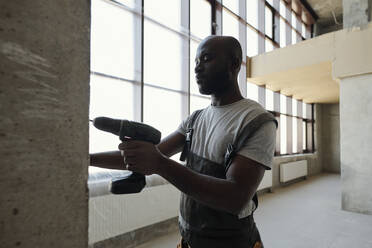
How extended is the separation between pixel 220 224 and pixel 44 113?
25.3 inches

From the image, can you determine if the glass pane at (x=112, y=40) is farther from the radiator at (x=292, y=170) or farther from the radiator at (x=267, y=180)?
the radiator at (x=292, y=170)

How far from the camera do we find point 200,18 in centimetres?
395

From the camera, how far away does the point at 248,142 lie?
713 mm

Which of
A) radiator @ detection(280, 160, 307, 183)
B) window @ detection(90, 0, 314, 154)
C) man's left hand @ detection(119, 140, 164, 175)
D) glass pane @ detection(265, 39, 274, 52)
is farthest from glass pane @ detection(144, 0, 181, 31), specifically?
radiator @ detection(280, 160, 307, 183)

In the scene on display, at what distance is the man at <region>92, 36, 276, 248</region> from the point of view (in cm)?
60

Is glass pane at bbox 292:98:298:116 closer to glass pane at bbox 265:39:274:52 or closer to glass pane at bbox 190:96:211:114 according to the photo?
glass pane at bbox 265:39:274:52

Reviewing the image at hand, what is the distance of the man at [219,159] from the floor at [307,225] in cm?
190

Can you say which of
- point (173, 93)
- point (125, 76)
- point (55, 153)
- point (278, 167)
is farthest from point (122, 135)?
point (278, 167)

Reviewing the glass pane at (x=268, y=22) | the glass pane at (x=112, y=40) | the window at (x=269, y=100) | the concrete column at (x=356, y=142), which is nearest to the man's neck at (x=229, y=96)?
the glass pane at (x=112, y=40)

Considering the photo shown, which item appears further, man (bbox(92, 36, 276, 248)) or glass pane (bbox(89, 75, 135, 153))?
glass pane (bbox(89, 75, 135, 153))

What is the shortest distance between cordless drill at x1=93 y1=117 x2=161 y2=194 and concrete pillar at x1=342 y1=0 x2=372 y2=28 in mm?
4632

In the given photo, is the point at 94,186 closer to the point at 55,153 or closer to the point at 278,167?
the point at 55,153

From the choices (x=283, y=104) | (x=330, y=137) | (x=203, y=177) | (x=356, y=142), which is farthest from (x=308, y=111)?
(x=203, y=177)

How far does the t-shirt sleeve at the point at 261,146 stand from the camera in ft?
2.26
